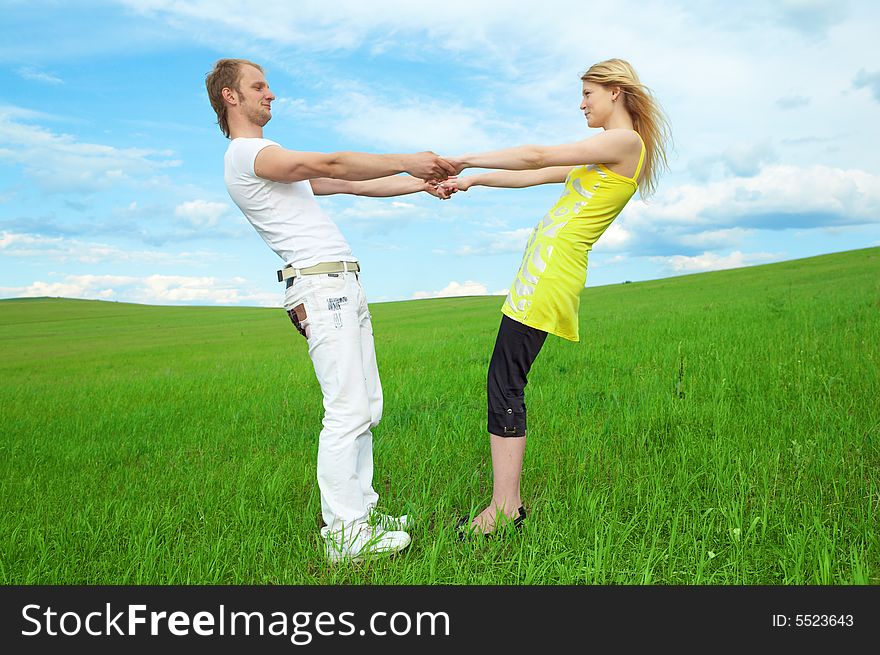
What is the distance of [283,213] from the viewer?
4062mm

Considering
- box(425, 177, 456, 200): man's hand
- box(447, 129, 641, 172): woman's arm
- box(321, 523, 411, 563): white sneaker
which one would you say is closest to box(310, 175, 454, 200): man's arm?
box(425, 177, 456, 200): man's hand

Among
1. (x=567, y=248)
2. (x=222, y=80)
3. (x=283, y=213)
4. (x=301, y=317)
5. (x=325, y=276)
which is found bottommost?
(x=301, y=317)

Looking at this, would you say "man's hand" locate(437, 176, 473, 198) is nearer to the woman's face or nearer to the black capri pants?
the woman's face

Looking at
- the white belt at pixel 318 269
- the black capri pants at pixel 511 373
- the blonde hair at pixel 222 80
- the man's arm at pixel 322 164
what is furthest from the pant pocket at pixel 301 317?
the blonde hair at pixel 222 80

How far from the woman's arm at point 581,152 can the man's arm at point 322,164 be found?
0.68 metres

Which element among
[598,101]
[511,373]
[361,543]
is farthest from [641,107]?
[361,543]

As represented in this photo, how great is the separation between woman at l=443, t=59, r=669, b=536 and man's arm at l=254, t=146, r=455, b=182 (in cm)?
60

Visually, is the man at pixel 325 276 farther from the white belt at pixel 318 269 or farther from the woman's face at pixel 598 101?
the woman's face at pixel 598 101

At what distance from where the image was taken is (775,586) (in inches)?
135

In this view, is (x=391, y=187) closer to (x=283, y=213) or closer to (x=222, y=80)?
(x=283, y=213)

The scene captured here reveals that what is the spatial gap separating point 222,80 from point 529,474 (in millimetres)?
3744

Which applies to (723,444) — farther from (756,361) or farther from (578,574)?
(756,361)

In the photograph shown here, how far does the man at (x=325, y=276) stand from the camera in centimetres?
395

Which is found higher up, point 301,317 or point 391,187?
point 391,187
